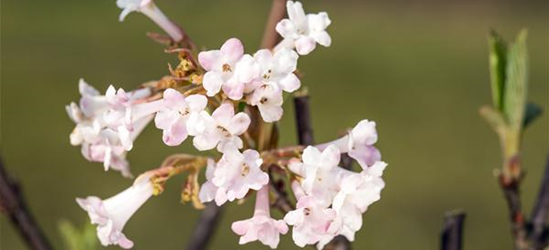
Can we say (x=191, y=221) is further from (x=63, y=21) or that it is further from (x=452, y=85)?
(x=63, y=21)

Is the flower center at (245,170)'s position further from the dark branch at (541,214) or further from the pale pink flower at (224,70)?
the dark branch at (541,214)

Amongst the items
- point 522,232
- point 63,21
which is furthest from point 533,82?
point 522,232

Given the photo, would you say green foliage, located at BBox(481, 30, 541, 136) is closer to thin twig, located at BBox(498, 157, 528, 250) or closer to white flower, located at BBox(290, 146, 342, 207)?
thin twig, located at BBox(498, 157, 528, 250)

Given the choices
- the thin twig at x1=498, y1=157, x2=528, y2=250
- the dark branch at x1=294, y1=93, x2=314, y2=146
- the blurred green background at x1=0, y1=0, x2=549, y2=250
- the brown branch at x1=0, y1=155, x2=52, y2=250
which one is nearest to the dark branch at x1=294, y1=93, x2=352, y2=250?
the dark branch at x1=294, y1=93, x2=314, y2=146

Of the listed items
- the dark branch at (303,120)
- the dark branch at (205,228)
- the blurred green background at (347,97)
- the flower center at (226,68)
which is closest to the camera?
the flower center at (226,68)

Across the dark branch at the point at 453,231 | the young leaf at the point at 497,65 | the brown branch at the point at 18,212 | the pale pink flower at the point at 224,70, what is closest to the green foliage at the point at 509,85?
the young leaf at the point at 497,65

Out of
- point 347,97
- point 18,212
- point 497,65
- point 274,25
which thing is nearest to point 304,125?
point 274,25
